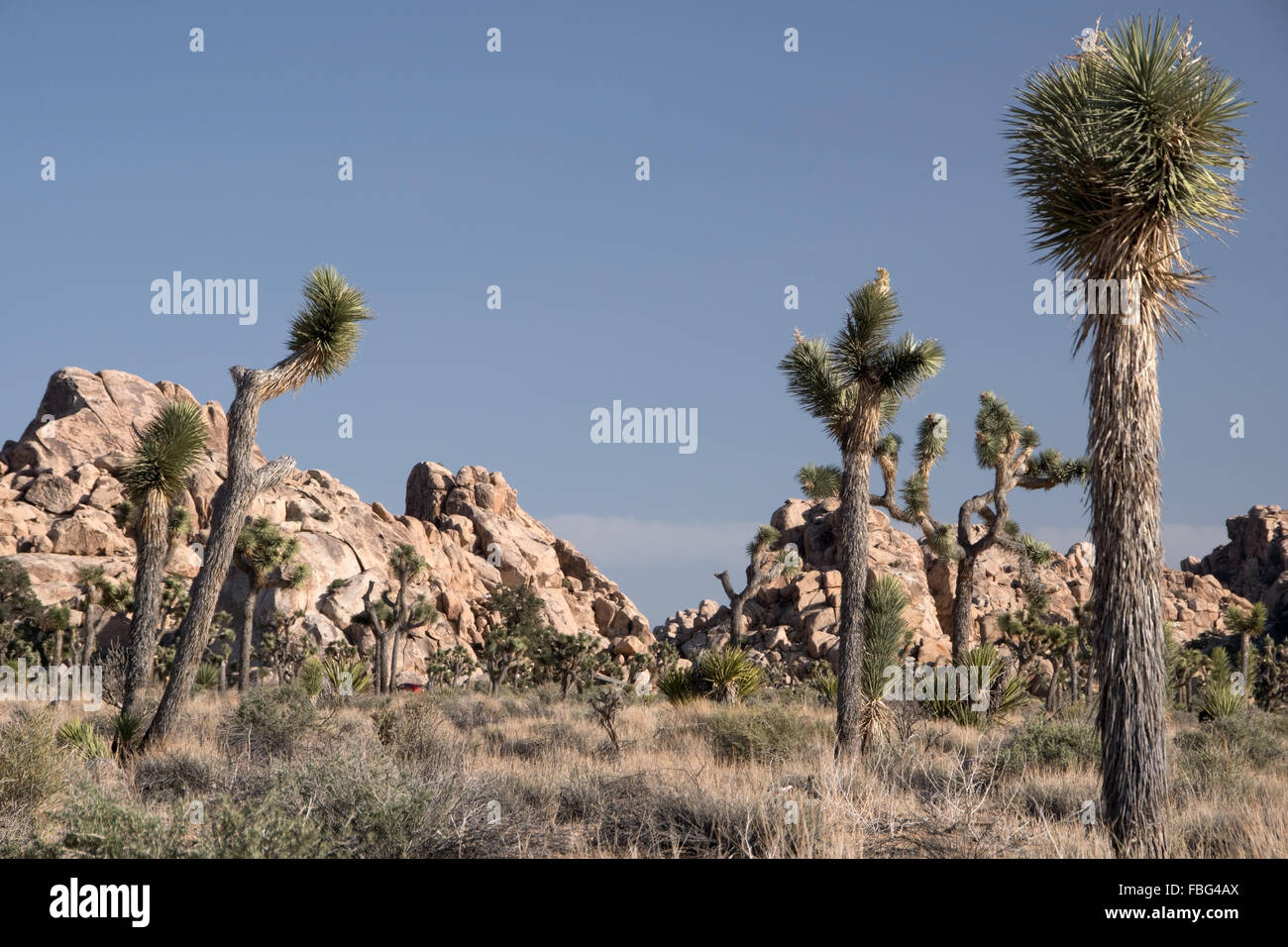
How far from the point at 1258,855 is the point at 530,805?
233 inches

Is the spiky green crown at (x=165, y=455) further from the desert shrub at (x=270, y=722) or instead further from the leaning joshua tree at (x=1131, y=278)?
the leaning joshua tree at (x=1131, y=278)

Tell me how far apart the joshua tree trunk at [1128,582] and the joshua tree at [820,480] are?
10.6 meters

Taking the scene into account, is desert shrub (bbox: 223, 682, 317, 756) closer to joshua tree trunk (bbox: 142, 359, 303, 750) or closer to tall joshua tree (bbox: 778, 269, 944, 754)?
joshua tree trunk (bbox: 142, 359, 303, 750)

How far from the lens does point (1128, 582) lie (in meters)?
7.84

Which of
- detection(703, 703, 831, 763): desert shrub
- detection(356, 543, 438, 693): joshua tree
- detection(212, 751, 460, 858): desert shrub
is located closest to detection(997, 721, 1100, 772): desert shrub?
detection(703, 703, 831, 763): desert shrub

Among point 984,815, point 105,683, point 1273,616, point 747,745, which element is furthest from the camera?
point 1273,616

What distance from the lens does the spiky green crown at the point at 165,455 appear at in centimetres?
1647

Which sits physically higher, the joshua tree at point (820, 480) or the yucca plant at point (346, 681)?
the joshua tree at point (820, 480)

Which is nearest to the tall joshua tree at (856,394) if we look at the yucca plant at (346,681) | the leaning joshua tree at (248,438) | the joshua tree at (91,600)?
the leaning joshua tree at (248,438)

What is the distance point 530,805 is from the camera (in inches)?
340

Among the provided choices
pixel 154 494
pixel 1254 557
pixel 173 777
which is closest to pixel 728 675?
pixel 173 777

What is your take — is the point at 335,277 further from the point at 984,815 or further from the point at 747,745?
the point at 984,815

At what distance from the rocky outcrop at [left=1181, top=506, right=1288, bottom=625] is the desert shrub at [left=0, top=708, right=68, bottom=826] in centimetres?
8410

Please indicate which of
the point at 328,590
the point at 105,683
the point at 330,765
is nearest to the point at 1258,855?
the point at 330,765
